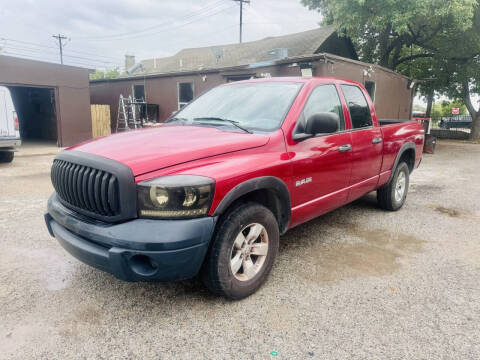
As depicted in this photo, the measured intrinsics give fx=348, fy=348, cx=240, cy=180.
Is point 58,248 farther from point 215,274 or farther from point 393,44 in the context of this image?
point 393,44

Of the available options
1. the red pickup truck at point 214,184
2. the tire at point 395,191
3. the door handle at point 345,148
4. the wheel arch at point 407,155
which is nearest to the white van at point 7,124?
the red pickup truck at point 214,184

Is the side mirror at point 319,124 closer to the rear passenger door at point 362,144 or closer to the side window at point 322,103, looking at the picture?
the side window at point 322,103

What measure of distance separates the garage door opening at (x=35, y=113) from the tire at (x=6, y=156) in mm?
7560

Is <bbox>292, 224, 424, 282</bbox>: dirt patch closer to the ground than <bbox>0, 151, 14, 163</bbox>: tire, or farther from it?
closer to the ground

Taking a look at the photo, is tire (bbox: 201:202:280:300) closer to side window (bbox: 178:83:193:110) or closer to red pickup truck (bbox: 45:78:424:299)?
red pickup truck (bbox: 45:78:424:299)

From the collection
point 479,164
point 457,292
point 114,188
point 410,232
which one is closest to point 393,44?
point 479,164

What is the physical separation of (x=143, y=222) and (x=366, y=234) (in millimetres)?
3058

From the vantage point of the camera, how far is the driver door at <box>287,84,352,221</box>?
3.19 meters

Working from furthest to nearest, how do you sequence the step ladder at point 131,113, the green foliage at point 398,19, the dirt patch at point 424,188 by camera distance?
the step ladder at point 131,113 → the green foliage at point 398,19 → the dirt patch at point 424,188

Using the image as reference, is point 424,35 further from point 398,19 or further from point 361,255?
point 361,255

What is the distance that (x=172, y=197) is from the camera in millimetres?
2271

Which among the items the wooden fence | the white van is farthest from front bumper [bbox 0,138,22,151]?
the wooden fence

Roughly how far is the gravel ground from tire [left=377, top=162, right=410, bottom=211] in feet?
2.75

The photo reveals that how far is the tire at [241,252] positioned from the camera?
2525 mm
